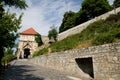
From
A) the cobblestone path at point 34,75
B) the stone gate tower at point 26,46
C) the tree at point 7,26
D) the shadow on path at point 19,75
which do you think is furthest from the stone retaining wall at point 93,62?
the stone gate tower at point 26,46

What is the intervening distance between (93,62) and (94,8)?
31833 millimetres

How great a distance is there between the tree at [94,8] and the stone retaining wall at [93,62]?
27.0m

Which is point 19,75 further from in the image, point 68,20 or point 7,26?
point 68,20

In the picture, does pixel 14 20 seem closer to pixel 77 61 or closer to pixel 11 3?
pixel 11 3

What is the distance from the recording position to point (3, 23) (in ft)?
25.8

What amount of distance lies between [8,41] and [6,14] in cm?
162

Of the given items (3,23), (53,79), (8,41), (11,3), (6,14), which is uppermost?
(11,3)

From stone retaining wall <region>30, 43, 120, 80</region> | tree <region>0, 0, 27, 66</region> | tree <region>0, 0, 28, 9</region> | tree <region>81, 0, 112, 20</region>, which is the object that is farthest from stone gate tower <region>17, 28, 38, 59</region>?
tree <region>0, 0, 27, 66</region>

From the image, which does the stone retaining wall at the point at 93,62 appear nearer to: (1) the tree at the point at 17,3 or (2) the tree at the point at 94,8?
(1) the tree at the point at 17,3

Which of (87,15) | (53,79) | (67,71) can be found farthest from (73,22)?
(53,79)

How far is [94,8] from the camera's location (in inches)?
1563

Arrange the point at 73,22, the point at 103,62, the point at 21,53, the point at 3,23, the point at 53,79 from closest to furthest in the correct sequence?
the point at 3,23 < the point at 103,62 < the point at 53,79 < the point at 73,22 < the point at 21,53

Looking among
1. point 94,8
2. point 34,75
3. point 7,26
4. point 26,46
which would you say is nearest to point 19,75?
point 34,75

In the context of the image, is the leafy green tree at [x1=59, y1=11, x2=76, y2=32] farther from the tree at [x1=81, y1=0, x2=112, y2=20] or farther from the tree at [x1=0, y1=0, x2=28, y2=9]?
the tree at [x1=0, y1=0, x2=28, y2=9]
